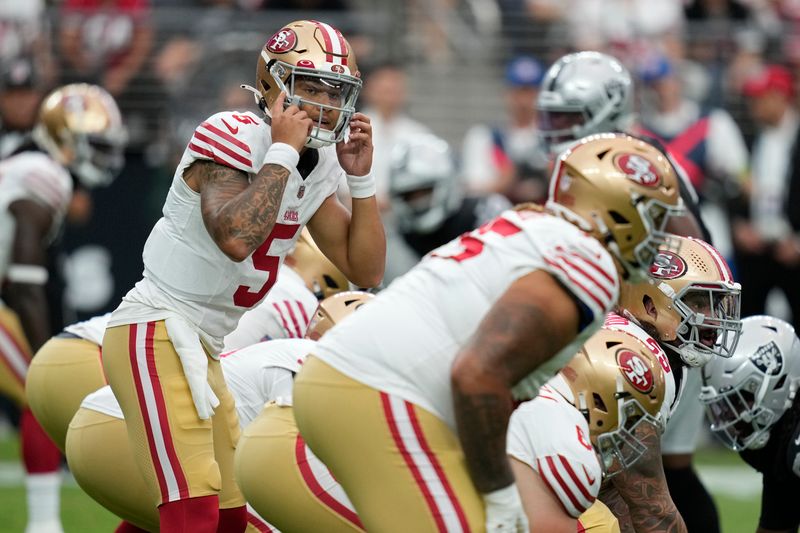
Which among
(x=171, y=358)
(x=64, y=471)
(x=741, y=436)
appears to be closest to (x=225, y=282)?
(x=171, y=358)

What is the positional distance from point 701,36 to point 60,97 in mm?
5375

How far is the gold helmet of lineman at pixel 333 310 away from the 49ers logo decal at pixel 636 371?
3.24ft

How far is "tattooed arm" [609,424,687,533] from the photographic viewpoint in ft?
14.0

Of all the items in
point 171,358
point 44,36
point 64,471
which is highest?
point 171,358

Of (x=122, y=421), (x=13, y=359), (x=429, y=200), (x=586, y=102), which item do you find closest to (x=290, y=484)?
(x=122, y=421)

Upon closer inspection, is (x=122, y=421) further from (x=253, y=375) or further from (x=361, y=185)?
(x=361, y=185)

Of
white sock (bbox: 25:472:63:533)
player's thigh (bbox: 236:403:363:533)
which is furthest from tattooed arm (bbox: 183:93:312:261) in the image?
white sock (bbox: 25:472:63:533)

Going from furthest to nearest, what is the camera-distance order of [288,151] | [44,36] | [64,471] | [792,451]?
1. [44,36]
2. [64,471]
3. [792,451]
4. [288,151]

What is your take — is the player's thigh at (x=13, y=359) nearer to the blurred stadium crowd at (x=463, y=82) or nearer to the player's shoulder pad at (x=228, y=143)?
the blurred stadium crowd at (x=463, y=82)

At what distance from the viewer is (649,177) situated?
138 inches

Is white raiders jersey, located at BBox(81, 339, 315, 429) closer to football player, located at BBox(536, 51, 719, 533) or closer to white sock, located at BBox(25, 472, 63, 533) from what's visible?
white sock, located at BBox(25, 472, 63, 533)

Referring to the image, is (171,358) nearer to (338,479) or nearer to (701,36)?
(338,479)

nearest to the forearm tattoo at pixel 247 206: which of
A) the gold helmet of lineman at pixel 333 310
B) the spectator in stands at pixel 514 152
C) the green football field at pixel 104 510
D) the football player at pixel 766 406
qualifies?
the gold helmet of lineman at pixel 333 310

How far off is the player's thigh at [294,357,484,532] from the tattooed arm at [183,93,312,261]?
2.18ft
